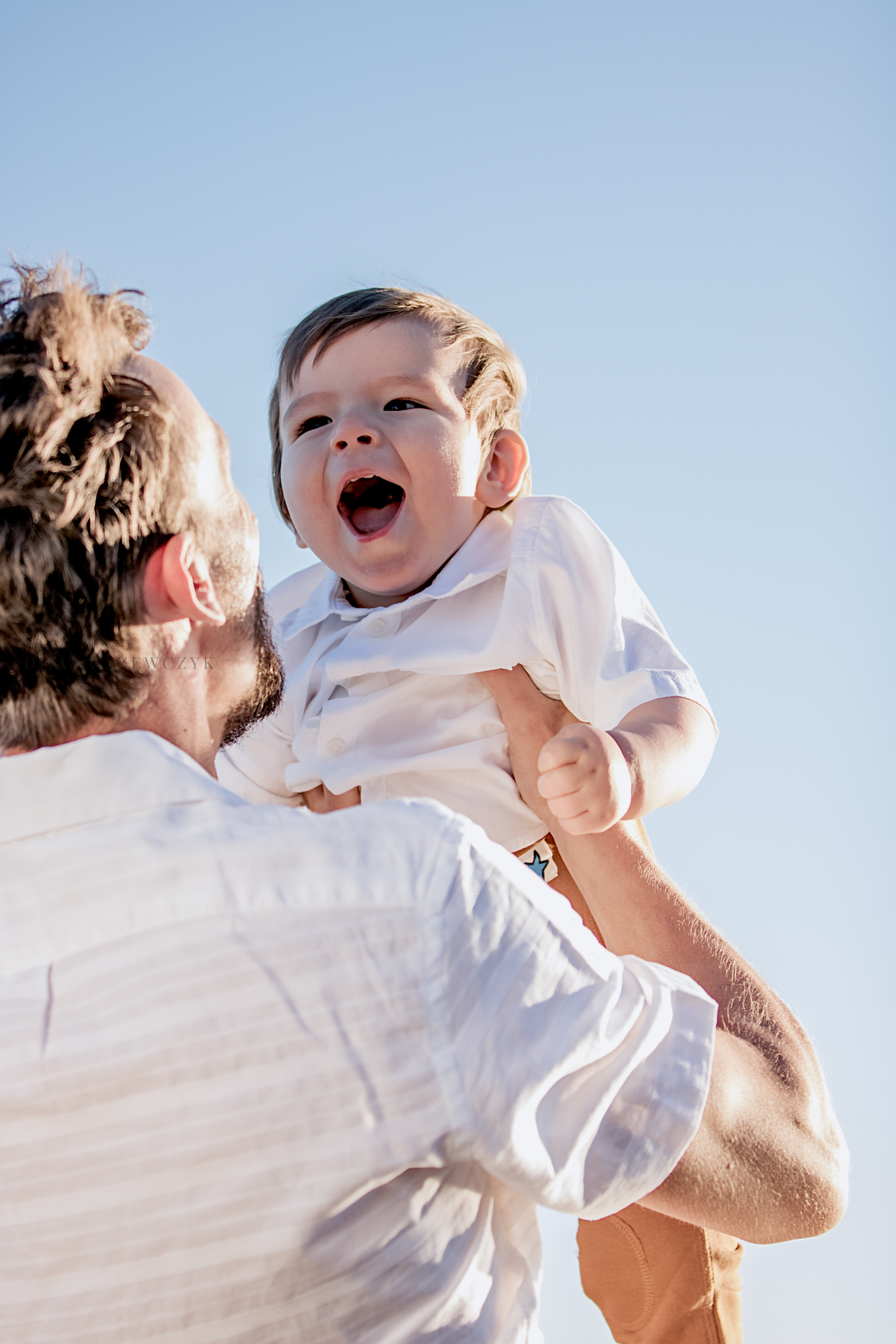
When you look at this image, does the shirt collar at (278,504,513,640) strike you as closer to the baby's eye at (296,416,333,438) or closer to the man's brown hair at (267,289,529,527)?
the man's brown hair at (267,289,529,527)

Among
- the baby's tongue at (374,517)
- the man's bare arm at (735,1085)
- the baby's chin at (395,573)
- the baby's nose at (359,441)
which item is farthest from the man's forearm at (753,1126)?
the baby's nose at (359,441)

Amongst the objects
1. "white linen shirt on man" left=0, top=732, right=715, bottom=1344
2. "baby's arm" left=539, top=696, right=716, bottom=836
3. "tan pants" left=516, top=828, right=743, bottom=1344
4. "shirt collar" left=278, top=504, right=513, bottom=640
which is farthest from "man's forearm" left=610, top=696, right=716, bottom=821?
"white linen shirt on man" left=0, top=732, right=715, bottom=1344

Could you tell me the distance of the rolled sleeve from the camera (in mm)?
1104

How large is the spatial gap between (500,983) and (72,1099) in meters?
0.48

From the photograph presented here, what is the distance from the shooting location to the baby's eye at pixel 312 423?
2.61 m

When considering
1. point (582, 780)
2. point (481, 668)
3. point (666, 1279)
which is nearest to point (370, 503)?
point (481, 668)

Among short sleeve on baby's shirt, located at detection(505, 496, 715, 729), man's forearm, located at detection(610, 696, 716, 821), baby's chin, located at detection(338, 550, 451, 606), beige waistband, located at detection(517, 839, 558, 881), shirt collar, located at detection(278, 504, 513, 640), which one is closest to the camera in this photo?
man's forearm, located at detection(610, 696, 716, 821)

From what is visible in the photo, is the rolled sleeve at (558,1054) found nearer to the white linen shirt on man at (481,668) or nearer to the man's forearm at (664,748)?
the man's forearm at (664,748)

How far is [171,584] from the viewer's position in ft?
4.80

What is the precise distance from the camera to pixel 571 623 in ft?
7.37

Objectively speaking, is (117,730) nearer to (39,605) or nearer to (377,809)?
(39,605)

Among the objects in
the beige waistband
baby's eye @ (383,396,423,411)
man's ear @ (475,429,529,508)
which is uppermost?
baby's eye @ (383,396,423,411)

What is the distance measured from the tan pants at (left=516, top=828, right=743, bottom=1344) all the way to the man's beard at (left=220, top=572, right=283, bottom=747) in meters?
0.78

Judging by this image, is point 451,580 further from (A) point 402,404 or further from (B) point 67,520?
(B) point 67,520
